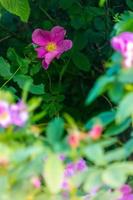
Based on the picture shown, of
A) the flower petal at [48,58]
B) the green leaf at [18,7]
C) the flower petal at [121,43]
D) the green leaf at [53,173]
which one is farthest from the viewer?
the flower petal at [48,58]

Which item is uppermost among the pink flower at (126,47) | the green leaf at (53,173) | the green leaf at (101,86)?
the pink flower at (126,47)

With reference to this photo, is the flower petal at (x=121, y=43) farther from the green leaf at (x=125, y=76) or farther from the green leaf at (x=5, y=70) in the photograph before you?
the green leaf at (x=5, y=70)

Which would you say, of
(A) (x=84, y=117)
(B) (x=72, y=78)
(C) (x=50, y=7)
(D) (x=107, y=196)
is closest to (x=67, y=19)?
(C) (x=50, y=7)

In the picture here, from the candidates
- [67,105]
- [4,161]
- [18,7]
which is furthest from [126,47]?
[67,105]

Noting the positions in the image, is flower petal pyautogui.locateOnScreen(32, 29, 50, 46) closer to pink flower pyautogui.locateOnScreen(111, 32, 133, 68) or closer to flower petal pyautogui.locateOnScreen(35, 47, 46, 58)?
flower petal pyautogui.locateOnScreen(35, 47, 46, 58)

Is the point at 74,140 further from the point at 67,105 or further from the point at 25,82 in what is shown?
the point at 67,105

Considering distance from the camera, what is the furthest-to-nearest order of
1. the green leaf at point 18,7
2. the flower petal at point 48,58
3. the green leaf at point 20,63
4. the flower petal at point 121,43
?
the flower petal at point 48,58
the green leaf at point 20,63
the green leaf at point 18,7
the flower petal at point 121,43

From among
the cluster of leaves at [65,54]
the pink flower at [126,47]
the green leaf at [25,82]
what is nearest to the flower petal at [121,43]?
the pink flower at [126,47]
